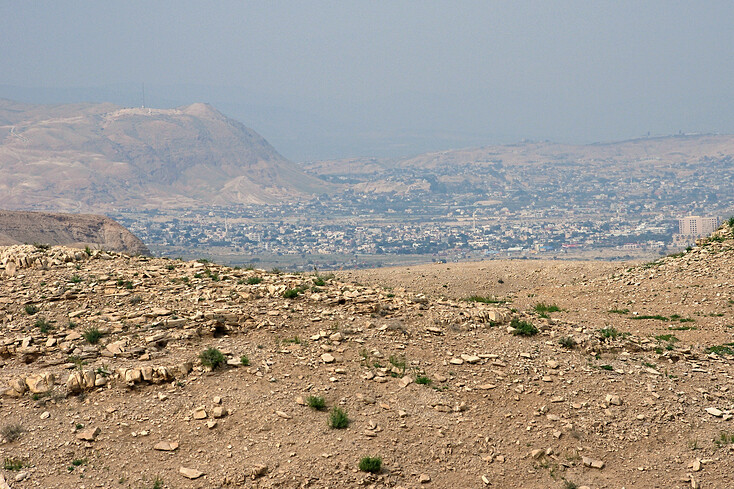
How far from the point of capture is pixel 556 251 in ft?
263

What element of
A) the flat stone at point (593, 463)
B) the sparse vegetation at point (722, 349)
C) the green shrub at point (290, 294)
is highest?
the green shrub at point (290, 294)

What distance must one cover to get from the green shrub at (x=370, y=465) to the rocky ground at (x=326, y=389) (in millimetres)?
94

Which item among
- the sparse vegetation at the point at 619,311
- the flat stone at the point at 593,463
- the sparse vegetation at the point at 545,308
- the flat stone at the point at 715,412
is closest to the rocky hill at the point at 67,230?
the sparse vegetation at the point at 545,308

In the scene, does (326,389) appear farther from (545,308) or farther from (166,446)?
(545,308)

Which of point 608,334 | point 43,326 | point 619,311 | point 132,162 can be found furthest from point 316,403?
point 132,162

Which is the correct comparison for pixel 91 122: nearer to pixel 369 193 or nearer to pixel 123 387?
pixel 369 193

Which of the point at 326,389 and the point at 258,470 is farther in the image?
the point at 326,389

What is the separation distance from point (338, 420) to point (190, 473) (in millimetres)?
1965

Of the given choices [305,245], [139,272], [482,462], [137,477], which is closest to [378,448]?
[482,462]

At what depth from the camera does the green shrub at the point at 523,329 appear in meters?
11.1

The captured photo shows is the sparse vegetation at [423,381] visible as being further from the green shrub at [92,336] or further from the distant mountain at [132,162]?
the distant mountain at [132,162]

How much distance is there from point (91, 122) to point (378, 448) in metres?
192

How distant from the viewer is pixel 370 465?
7.52 m

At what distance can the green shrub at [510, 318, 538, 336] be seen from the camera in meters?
11.1
